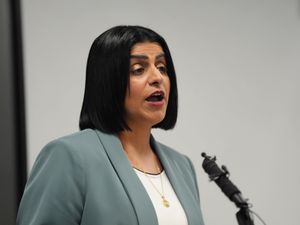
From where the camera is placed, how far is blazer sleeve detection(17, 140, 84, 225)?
0.98m

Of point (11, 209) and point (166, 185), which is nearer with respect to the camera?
point (166, 185)

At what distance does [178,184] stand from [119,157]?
0.21 meters

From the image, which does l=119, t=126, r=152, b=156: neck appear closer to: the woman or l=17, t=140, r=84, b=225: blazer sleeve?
the woman

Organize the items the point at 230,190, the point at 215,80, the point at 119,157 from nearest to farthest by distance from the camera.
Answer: the point at 230,190
the point at 119,157
the point at 215,80

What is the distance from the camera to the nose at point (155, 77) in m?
1.16

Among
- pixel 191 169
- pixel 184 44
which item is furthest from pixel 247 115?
pixel 191 169

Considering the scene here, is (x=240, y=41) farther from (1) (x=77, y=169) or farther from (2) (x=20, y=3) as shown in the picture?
(1) (x=77, y=169)

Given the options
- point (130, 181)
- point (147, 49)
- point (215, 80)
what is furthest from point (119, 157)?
point (215, 80)

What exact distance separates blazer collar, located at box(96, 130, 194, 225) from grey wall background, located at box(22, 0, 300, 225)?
52 cm

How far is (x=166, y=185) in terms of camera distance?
1211 mm

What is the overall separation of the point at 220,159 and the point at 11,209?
2.58ft

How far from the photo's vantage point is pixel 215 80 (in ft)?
6.13

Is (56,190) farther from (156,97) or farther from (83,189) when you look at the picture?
(156,97)

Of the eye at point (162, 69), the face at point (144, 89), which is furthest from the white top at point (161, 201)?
the eye at point (162, 69)
